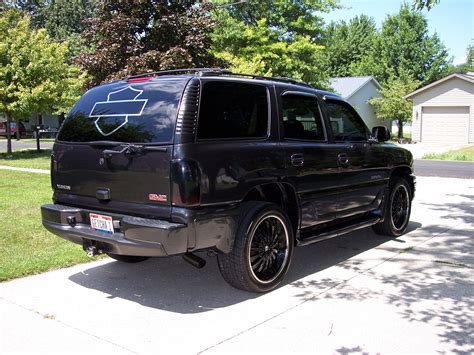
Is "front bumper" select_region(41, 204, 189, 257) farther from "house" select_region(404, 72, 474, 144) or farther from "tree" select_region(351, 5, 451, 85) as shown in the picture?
"tree" select_region(351, 5, 451, 85)

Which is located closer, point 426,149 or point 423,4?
point 423,4

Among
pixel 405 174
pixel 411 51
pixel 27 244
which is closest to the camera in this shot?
pixel 27 244

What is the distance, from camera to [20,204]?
8938 mm

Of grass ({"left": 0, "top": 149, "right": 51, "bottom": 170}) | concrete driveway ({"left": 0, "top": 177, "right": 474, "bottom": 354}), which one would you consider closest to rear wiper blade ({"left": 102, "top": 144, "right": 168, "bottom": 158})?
concrete driveway ({"left": 0, "top": 177, "right": 474, "bottom": 354})

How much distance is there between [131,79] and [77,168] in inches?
40.6

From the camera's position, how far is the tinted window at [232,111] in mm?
4309

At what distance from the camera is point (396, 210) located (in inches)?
285

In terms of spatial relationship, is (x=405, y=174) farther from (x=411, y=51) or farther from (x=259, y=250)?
(x=411, y=51)

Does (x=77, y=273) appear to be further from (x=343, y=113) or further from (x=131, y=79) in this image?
(x=343, y=113)

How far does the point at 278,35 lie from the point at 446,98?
12.5 meters

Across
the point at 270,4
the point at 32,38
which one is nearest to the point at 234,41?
the point at 270,4

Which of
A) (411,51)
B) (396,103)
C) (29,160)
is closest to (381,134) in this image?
(29,160)

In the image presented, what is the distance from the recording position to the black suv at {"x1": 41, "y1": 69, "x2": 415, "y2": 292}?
407 centimetres

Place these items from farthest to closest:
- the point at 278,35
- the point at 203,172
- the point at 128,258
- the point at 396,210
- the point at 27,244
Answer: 1. the point at 278,35
2. the point at 396,210
3. the point at 27,244
4. the point at 128,258
5. the point at 203,172
